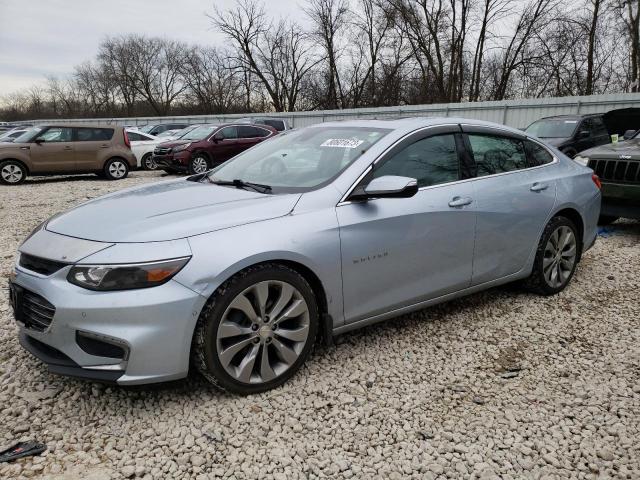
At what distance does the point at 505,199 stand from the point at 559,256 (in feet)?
3.15

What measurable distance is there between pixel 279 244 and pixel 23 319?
140 cm

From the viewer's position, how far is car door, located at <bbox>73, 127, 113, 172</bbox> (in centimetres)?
1282

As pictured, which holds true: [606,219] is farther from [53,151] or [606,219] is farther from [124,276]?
[53,151]

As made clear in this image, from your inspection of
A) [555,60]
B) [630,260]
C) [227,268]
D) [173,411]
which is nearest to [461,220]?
[227,268]

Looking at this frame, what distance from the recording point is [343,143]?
3270mm

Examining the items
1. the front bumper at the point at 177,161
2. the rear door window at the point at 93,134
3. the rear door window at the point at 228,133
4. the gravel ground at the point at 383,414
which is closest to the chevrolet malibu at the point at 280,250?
the gravel ground at the point at 383,414

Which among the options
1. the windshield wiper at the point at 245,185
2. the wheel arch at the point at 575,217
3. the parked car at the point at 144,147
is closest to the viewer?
the windshield wiper at the point at 245,185

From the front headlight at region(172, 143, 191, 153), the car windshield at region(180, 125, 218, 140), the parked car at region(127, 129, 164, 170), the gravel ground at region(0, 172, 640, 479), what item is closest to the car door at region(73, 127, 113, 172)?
the front headlight at region(172, 143, 191, 153)

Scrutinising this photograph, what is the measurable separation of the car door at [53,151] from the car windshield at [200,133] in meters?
3.30

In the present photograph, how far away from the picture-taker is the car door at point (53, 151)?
12.4 metres

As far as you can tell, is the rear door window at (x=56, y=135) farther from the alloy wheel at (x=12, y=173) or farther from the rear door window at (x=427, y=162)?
the rear door window at (x=427, y=162)

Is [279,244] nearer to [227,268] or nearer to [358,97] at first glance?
[227,268]

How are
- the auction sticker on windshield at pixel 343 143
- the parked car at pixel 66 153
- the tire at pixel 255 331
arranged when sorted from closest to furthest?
the tire at pixel 255 331, the auction sticker on windshield at pixel 343 143, the parked car at pixel 66 153

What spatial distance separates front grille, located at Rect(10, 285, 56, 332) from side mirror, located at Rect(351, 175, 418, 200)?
1707mm
